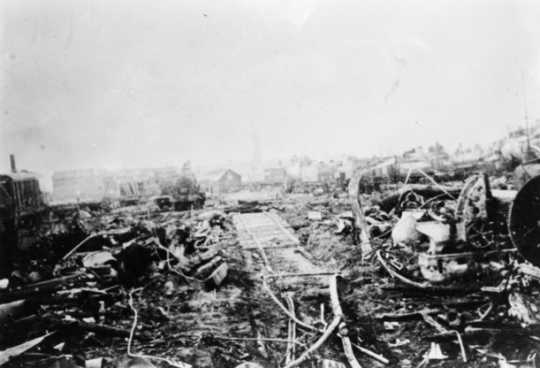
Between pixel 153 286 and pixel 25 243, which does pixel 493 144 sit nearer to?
pixel 153 286

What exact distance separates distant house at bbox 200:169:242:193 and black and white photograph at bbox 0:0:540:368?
22 millimetres

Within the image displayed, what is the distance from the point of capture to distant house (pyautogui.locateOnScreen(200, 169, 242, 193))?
3.43 m

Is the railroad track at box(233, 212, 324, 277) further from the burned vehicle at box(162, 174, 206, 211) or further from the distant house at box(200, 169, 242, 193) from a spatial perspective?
the burned vehicle at box(162, 174, 206, 211)

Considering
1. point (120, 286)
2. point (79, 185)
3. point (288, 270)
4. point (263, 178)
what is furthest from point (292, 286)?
point (79, 185)

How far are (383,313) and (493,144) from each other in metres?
2.25

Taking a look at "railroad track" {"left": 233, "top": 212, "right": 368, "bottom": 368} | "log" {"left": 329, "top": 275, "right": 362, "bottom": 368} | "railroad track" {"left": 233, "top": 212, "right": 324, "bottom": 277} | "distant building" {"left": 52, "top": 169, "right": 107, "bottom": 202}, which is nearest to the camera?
"log" {"left": 329, "top": 275, "right": 362, "bottom": 368}

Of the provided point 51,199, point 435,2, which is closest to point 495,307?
point 435,2

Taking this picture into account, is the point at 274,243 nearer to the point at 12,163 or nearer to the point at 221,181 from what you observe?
the point at 221,181

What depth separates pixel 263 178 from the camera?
3607mm

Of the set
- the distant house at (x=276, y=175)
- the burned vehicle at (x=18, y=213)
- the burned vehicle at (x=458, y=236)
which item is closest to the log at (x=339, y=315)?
the burned vehicle at (x=458, y=236)

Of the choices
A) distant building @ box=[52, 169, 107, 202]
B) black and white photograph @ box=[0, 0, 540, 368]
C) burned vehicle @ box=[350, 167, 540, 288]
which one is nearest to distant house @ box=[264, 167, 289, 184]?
black and white photograph @ box=[0, 0, 540, 368]

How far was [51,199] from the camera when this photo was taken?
10.5ft

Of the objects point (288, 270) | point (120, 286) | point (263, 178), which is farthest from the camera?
point (263, 178)

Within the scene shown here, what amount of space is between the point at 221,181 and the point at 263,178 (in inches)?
19.1
